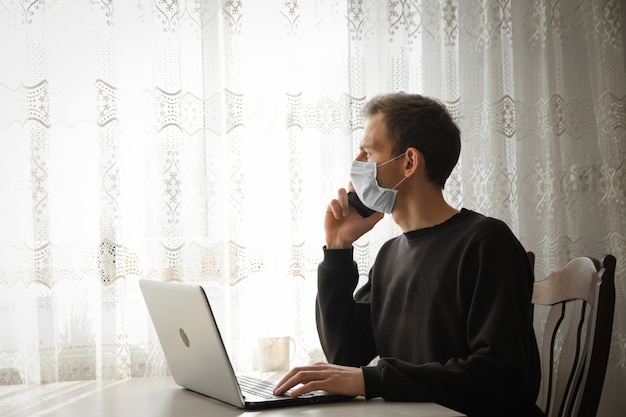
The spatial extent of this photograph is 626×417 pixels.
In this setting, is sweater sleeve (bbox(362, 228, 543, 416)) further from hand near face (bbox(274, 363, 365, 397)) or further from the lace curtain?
the lace curtain

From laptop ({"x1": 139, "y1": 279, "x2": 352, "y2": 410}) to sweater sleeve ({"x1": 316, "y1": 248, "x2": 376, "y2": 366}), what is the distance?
11.5 inches

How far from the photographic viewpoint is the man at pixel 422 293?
1.36 meters

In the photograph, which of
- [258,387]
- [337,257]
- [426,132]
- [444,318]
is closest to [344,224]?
[337,257]

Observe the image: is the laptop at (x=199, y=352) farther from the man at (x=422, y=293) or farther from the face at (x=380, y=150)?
the face at (x=380, y=150)

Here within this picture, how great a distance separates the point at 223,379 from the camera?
1.34 m

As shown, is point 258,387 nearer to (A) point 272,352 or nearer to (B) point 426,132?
(A) point 272,352

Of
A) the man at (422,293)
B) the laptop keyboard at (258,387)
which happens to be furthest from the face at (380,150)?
the laptop keyboard at (258,387)

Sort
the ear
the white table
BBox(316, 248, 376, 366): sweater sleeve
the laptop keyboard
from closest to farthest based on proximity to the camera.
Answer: the white table < the laptop keyboard < the ear < BBox(316, 248, 376, 366): sweater sleeve

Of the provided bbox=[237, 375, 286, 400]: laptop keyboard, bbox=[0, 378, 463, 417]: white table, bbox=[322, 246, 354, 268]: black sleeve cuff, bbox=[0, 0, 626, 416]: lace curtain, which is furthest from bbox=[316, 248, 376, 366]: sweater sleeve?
bbox=[0, 0, 626, 416]: lace curtain

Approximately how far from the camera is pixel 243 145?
238 centimetres

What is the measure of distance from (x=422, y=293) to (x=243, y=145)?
37.5 inches

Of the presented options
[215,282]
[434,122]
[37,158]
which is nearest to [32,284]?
[37,158]

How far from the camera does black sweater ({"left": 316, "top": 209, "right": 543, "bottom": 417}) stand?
1.36 m

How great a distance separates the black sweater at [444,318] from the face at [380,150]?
0.46 feet
